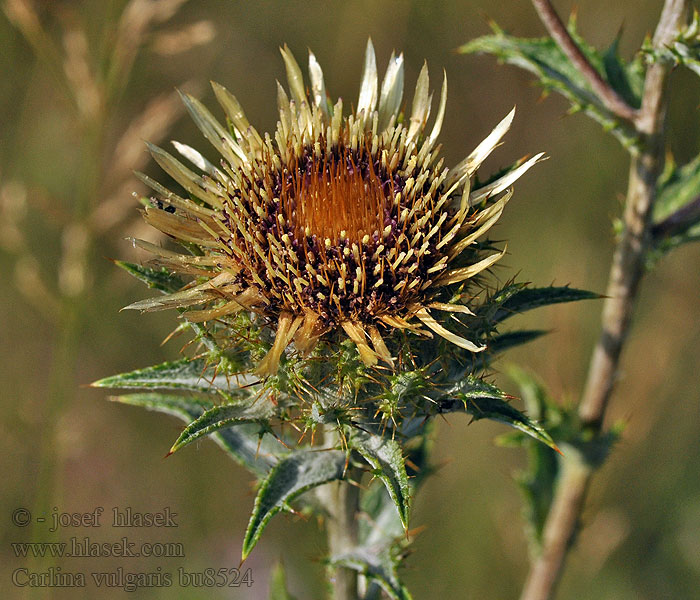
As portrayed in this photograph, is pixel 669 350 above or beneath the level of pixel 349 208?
beneath

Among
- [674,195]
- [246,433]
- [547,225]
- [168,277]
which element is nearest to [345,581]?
[246,433]

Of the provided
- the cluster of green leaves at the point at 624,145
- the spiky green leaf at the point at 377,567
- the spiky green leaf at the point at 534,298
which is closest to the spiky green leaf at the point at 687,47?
the cluster of green leaves at the point at 624,145

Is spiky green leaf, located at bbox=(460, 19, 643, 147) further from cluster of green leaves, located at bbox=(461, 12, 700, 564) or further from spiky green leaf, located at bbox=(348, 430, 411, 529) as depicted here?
spiky green leaf, located at bbox=(348, 430, 411, 529)

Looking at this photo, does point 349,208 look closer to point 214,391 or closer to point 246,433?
point 214,391

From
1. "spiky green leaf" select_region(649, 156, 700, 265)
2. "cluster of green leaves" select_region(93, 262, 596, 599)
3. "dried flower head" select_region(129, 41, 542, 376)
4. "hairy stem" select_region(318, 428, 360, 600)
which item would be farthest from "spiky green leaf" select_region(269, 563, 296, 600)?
"spiky green leaf" select_region(649, 156, 700, 265)

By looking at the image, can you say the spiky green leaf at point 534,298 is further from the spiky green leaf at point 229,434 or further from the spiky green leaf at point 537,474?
the spiky green leaf at point 537,474

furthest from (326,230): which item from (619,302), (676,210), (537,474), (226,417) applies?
(537,474)
